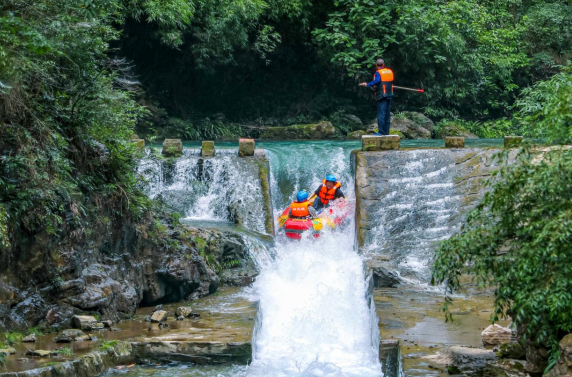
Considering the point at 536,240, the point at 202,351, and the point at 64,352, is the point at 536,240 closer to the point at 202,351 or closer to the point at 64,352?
the point at 202,351

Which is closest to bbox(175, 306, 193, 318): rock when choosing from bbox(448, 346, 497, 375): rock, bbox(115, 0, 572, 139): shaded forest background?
bbox(448, 346, 497, 375): rock

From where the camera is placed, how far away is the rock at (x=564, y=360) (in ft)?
18.3

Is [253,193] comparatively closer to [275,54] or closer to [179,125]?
[179,125]

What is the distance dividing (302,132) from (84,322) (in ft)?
51.4

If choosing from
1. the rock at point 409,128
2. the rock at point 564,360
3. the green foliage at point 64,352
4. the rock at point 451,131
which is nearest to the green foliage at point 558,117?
the rock at point 564,360

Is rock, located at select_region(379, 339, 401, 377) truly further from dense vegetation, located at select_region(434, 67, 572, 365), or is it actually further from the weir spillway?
dense vegetation, located at select_region(434, 67, 572, 365)

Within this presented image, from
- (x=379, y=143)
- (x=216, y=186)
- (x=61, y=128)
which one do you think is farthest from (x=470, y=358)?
(x=216, y=186)

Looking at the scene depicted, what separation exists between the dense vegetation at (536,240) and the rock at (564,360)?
10 cm

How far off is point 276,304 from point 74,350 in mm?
3557

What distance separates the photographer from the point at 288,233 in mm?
14141

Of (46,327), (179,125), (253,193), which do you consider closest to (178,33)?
(179,125)

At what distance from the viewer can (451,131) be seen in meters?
24.6

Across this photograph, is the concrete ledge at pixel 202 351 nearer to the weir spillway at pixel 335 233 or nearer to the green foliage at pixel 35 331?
the weir spillway at pixel 335 233

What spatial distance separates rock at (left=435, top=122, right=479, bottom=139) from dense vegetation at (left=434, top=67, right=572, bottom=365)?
1837 centimetres
